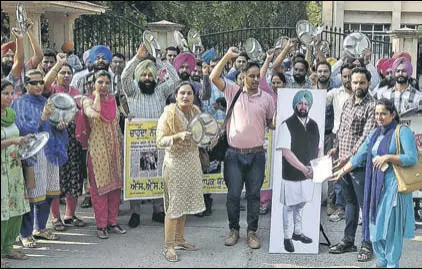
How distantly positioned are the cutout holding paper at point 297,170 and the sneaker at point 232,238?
442 millimetres

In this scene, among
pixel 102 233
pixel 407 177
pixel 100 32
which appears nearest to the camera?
pixel 407 177

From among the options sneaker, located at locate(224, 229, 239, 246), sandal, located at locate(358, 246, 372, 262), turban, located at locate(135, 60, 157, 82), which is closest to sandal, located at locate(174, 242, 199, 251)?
sneaker, located at locate(224, 229, 239, 246)

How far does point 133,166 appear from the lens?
6219 mm

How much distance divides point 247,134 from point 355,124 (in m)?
1.00

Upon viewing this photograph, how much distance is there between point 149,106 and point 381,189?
261cm

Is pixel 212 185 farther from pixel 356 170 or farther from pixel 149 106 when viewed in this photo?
pixel 356 170

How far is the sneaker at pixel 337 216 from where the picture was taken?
661 cm

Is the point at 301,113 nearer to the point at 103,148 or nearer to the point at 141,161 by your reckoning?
the point at 141,161

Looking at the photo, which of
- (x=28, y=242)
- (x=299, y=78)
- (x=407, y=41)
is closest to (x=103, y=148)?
(x=28, y=242)

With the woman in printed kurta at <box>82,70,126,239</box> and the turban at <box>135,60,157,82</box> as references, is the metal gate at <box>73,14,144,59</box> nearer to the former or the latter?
the turban at <box>135,60,157,82</box>

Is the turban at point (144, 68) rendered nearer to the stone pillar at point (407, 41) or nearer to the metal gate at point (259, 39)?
the metal gate at point (259, 39)

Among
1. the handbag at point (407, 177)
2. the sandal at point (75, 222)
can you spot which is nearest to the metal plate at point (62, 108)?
the sandal at point (75, 222)

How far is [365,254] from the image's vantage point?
17.5ft

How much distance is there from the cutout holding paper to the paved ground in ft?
0.59
